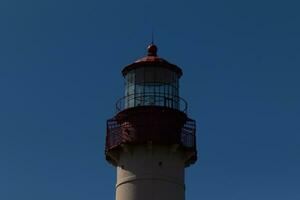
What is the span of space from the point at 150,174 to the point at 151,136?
1572 millimetres

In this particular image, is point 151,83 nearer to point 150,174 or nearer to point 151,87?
point 151,87

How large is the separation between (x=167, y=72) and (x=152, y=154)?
3916mm

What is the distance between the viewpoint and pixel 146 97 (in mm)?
29297

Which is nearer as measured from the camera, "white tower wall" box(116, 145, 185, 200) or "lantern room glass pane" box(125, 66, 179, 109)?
"white tower wall" box(116, 145, 185, 200)

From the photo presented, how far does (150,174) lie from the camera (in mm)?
27531

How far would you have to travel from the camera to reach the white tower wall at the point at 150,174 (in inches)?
1078

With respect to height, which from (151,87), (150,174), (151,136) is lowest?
(150,174)

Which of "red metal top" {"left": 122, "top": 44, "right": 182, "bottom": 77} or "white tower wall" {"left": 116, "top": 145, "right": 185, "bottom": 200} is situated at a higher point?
"red metal top" {"left": 122, "top": 44, "right": 182, "bottom": 77}

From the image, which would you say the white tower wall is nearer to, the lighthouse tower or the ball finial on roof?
the lighthouse tower

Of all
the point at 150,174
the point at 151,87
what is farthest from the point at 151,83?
the point at 150,174

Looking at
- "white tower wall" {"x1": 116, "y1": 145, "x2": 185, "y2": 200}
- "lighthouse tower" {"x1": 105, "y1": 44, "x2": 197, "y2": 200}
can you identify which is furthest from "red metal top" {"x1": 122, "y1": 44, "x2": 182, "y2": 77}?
"white tower wall" {"x1": 116, "y1": 145, "x2": 185, "y2": 200}

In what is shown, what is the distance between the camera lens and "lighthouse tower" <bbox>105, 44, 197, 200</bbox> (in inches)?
1087

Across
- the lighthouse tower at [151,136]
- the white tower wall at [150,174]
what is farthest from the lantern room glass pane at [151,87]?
the white tower wall at [150,174]

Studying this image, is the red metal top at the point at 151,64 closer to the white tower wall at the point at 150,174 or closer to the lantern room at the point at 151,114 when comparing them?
the lantern room at the point at 151,114
